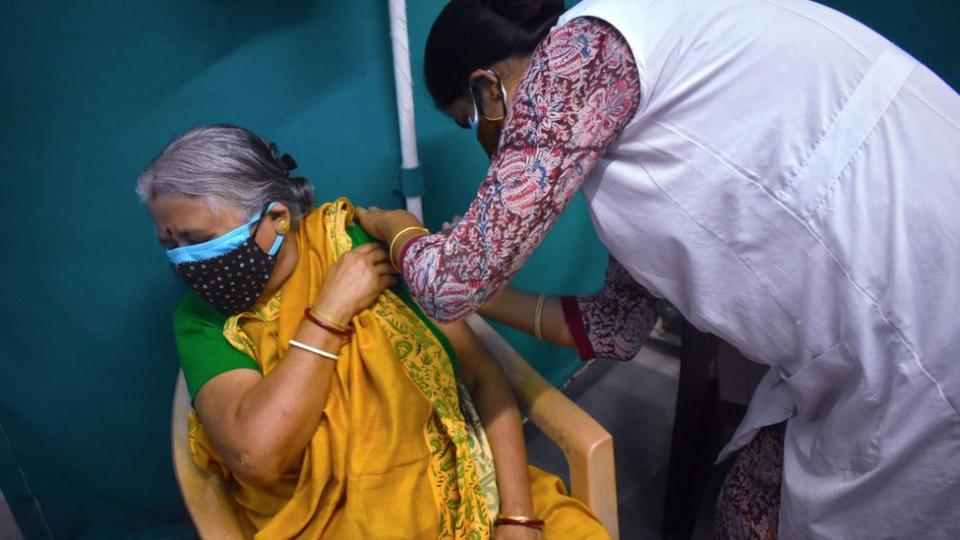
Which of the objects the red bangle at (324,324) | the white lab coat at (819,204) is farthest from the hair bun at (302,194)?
the white lab coat at (819,204)

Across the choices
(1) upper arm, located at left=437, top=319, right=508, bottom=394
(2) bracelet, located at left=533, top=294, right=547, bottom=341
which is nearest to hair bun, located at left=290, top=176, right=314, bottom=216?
(1) upper arm, located at left=437, top=319, right=508, bottom=394

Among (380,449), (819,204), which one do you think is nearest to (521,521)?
(380,449)

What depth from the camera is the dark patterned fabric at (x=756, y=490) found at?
43.8 inches

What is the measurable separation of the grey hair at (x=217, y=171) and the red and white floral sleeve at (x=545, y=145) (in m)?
0.52

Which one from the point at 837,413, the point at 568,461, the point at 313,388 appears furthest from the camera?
the point at 568,461

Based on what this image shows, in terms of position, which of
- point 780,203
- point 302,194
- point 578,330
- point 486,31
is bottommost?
point 578,330

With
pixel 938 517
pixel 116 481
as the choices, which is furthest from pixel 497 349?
pixel 116 481

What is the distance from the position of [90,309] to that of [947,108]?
64.7 inches

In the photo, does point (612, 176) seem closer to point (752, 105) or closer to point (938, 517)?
point (752, 105)

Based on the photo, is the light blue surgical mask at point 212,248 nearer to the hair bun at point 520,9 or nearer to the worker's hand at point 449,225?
the worker's hand at point 449,225

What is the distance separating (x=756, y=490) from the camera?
114 centimetres

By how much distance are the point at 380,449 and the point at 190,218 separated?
0.56 m

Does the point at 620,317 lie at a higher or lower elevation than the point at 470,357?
higher

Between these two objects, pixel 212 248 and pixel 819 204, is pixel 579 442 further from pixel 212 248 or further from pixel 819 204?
pixel 212 248
